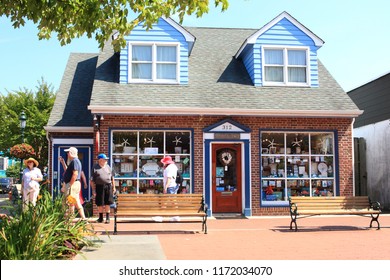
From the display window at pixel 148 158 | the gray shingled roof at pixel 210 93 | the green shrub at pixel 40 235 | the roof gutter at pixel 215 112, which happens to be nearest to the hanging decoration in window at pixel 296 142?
the roof gutter at pixel 215 112

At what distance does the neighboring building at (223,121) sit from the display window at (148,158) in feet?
0.11

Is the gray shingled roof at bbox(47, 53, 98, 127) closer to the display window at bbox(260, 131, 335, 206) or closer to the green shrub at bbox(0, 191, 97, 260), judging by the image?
the display window at bbox(260, 131, 335, 206)

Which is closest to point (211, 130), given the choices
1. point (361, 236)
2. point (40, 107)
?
point (361, 236)

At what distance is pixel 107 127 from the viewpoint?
1510 centimetres

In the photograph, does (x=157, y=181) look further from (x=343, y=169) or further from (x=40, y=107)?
(x=40, y=107)

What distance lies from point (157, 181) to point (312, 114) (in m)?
5.84

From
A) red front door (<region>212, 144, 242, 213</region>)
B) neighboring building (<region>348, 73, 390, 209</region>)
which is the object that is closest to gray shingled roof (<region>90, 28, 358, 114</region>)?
red front door (<region>212, 144, 242, 213</region>)

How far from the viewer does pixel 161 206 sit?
11.6 m

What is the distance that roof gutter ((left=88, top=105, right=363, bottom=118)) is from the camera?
14.9 m

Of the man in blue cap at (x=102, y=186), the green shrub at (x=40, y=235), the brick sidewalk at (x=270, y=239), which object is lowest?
the brick sidewalk at (x=270, y=239)

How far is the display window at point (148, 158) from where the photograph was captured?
1550 cm

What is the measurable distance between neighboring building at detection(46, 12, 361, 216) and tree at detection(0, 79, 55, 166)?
1225 centimetres

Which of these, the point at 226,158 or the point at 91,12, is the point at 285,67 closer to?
the point at 226,158

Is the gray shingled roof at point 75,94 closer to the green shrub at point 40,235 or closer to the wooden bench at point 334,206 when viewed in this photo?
the wooden bench at point 334,206
